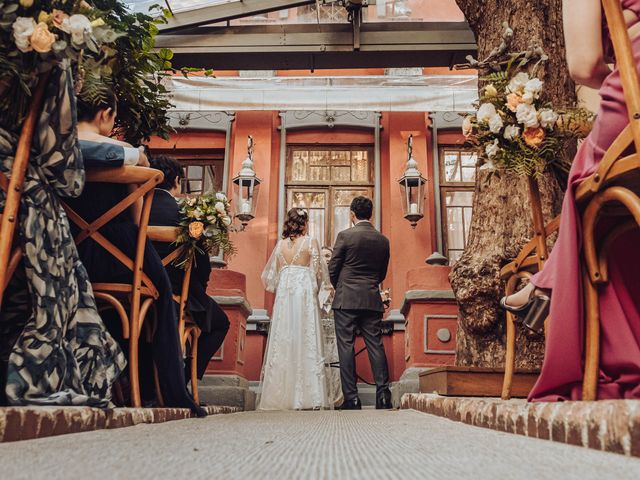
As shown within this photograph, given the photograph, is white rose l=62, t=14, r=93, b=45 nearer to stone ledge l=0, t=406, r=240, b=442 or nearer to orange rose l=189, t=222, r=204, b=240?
stone ledge l=0, t=406, r=240, b=442

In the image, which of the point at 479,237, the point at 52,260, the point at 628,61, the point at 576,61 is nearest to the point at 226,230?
the point at 479,237

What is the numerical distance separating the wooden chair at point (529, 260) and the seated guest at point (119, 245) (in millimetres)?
1426

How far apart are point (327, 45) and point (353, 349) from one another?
3.71 meters

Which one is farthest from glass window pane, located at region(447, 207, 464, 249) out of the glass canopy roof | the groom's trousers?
the groom's trousers

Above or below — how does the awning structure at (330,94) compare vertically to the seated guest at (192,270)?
above

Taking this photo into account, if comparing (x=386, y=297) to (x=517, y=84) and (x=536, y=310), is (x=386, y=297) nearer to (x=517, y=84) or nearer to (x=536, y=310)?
A: (x=517, y=84)

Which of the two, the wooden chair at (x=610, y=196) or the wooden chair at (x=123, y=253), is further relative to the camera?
the wooden chair at (x=123, y=253)

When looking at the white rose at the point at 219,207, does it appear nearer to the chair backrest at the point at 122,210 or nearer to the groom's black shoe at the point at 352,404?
the chair backrest at the point at 122,210

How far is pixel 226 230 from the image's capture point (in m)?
3.59

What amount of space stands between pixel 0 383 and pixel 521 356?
253 centimetres

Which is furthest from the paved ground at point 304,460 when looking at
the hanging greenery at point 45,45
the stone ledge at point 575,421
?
the hanging greenery at point 45,45

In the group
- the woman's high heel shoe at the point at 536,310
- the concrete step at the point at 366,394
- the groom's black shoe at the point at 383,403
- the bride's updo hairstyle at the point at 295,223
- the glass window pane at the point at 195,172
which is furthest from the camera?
the glass window pane at the point at 195,172

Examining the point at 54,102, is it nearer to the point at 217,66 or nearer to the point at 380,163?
the point at 217,66

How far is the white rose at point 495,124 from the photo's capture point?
2.36 m
